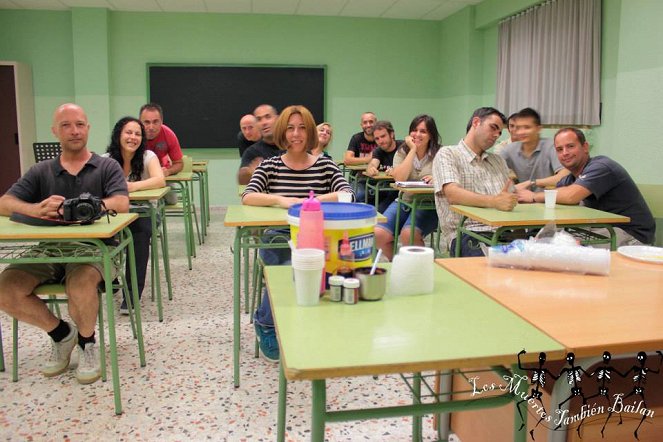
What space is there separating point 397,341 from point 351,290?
9.1 inches

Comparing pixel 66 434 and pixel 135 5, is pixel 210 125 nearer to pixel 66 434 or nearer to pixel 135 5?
pixel 135 5

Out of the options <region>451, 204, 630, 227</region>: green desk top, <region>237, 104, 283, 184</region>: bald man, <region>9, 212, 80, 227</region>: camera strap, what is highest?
<region>237, 104, 283, 184</region>: bald man

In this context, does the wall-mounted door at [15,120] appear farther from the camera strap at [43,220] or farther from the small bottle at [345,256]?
the small bottle at [345,256]

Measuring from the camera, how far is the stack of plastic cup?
1.22m

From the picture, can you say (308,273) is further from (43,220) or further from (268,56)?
(268,56)

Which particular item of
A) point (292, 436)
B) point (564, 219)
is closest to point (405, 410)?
point (292, 436)

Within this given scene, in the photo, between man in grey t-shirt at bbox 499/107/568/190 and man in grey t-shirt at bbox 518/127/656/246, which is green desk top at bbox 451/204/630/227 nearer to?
man in grey t-shirt at bbox 518/127/656/246

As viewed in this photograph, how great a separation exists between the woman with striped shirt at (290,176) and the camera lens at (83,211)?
730 millimetres

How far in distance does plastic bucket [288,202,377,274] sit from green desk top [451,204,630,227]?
1226mm

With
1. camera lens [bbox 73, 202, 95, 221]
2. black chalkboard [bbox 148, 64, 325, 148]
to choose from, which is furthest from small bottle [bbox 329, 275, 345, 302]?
black chalkboard [bbox 148, 64, 325, 148]

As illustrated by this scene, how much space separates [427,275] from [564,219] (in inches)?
55.1

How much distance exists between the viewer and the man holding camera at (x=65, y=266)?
2295mm

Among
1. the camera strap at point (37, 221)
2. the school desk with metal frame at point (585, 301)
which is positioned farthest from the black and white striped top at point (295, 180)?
the school desk with metal frame at point (585, 301)

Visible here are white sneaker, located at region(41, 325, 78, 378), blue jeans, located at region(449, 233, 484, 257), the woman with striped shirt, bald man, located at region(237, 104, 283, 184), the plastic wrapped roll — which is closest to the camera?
the plastic wrapped roll
